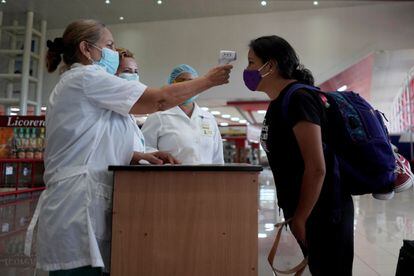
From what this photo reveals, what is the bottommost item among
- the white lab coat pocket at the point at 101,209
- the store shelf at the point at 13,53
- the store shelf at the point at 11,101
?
the white lab coat pocket at the point at 101,209

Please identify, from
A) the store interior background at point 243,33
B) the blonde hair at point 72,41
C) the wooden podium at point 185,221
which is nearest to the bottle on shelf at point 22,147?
the store interior background at point 243,33

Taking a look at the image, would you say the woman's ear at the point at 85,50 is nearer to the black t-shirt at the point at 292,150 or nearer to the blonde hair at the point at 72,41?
the blonde hair at the point at 72,41

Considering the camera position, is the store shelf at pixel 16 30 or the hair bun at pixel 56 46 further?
the store shelf at pixel 16 30

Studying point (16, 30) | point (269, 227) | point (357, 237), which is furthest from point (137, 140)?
point (16, 30)

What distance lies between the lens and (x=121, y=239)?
120 centimetres

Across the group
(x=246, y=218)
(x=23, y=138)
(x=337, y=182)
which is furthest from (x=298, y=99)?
(x=23, y=138)

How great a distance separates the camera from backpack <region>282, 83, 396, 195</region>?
1.17 meters

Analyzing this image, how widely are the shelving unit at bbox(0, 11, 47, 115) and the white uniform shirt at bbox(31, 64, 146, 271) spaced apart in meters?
11.6

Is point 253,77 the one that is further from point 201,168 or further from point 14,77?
point 14,77

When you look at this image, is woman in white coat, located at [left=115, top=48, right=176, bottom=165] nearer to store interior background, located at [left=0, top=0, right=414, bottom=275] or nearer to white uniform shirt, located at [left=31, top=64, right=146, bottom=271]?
white uniform shirt, located at [left=31, top=64, right=146, bottom=271]

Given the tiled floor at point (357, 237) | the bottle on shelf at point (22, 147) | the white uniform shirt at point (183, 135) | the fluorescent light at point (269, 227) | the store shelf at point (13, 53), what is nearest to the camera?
the white uniform shirt at point (183, 135)

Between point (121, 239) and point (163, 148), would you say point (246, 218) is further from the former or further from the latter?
point (163, 148)

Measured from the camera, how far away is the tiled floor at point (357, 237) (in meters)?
2.70

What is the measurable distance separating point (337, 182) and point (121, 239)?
779 mm
